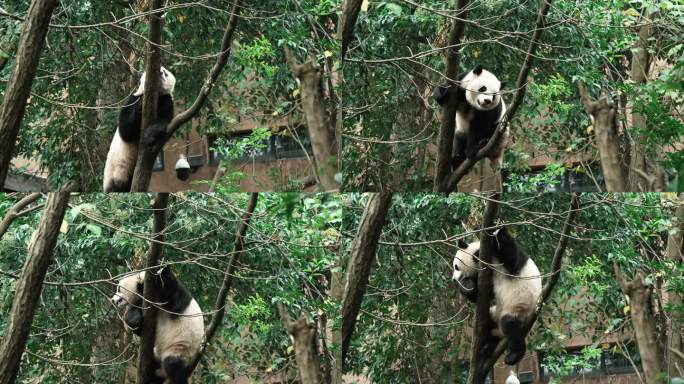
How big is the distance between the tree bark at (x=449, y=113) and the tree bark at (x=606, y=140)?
0.80m

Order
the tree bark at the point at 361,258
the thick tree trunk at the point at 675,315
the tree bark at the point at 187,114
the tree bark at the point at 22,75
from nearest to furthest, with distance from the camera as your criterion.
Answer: the tree bark at the point at 22,75
the tree bark at the point at 361,258
the tree bark at the point at 187,114
the thick tree trunk at the point at 675,315

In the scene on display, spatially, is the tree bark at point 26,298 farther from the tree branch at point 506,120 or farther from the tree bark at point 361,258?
the tree branch at point 506,120

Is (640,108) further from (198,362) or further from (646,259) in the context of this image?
(198,362)

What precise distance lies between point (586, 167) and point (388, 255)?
1.20 metres

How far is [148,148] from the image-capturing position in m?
4.50

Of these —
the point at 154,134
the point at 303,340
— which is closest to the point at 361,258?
the point at 303,340

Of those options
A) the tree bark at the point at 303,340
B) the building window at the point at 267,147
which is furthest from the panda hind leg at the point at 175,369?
the building window at the point at 267,147

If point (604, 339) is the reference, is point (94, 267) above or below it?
above

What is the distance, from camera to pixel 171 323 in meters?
4.51

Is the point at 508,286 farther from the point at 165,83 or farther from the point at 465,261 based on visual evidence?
the point at 165,83

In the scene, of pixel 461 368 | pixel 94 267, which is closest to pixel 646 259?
pixel 461 368

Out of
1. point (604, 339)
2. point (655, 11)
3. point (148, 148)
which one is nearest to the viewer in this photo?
point (148, 148)

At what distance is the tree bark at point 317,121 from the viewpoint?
4.62 meters

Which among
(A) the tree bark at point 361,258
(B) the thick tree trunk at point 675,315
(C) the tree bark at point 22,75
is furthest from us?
(B) the thick tree trunk at point 675,315
